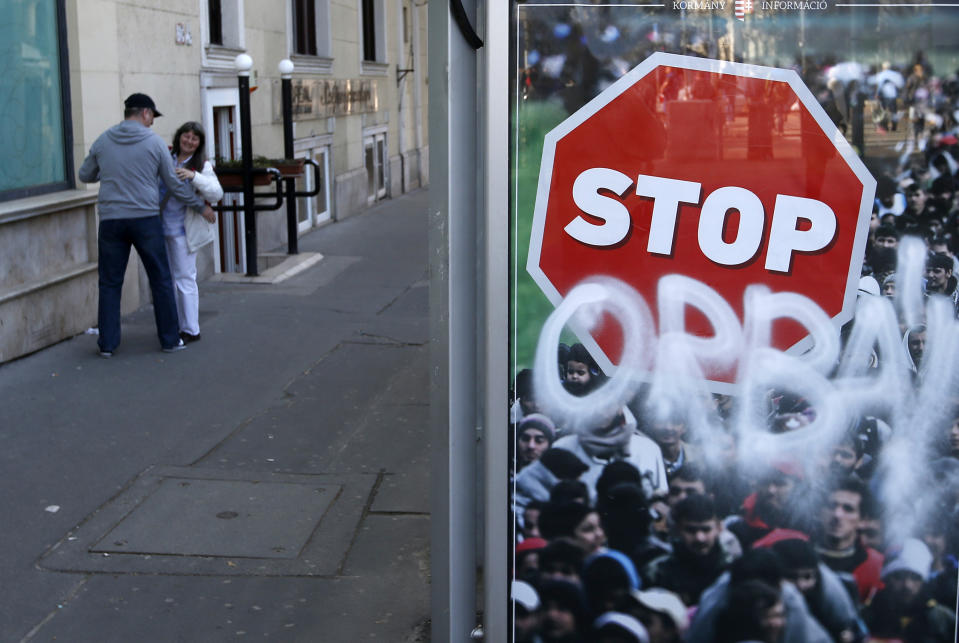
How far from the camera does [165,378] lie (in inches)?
304

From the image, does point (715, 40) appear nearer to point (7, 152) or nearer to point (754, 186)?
point (754, 186)

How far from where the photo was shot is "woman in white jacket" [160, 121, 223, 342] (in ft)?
28.5

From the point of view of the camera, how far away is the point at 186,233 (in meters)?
8.76

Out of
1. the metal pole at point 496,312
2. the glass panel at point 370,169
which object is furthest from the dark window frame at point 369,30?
the metal pole at point 496,312

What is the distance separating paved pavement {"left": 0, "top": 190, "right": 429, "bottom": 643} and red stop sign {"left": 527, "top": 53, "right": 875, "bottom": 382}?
1839 mm

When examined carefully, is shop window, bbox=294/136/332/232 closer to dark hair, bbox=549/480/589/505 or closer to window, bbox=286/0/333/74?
window, bbox=286/0/333/74

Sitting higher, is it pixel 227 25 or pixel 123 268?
pixel 227 25

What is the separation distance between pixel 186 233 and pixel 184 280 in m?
0.34

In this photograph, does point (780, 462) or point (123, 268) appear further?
point (123, 268)

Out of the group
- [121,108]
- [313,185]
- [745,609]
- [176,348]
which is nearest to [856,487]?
[745,609]

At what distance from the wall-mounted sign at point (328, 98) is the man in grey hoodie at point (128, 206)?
6.33 m

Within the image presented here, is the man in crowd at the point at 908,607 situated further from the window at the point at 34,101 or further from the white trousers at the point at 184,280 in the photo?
the window at the point at 34,101

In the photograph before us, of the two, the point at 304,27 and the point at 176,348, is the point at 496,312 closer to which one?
the point at 176,348

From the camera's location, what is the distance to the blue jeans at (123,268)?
323 inches
